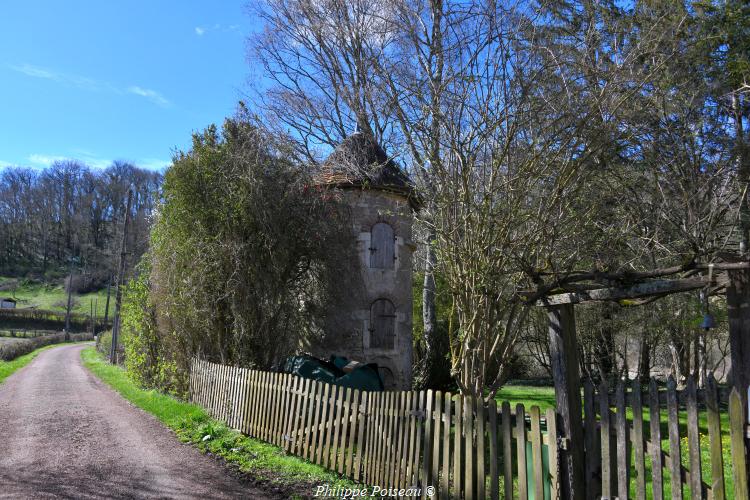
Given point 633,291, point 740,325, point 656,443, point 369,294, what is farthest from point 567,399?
point 369,294

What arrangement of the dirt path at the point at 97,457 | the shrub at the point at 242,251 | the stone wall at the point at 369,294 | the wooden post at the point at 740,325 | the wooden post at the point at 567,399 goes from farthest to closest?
the stone wall at the point at 369,294, the shrub at the point at 242,251, the dirt path at the point at 97,457, the wooden post at the point at 567,399, the wooden post at the point at 740,325

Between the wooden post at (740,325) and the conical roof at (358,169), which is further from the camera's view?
the conical roof at (358,169)

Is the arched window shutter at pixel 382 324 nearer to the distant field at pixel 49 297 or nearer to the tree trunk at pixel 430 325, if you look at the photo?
the tree trunk at pixel 430 325

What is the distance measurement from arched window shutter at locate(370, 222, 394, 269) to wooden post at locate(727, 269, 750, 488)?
1095 centimetres

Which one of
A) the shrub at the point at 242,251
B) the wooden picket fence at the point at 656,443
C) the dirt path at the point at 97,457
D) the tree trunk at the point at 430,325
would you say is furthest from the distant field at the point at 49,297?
the wooden picket fence at the point at 656,443

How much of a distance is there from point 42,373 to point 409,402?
19.6 meters

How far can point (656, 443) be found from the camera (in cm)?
412

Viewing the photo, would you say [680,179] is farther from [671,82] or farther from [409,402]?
[409,402]

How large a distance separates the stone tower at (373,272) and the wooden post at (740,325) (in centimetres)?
1017

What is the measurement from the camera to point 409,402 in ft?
20.7

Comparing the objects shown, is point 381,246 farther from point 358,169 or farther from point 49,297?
point 49,297

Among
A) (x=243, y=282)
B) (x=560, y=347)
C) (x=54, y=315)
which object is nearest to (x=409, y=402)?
(x=560, y=347)

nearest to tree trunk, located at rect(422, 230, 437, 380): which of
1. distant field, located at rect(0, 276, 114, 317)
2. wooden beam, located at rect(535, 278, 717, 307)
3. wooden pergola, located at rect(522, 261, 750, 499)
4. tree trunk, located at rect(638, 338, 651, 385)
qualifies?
tree trunk, located at rect(638, 338, 651, 385)

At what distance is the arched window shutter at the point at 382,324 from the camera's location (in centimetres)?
1470
